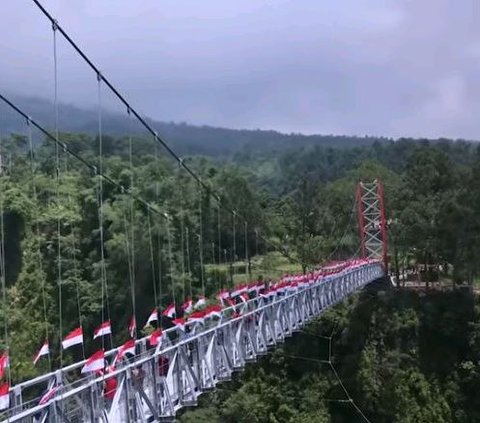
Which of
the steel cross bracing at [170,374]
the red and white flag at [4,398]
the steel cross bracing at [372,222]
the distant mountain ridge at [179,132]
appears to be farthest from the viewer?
the steel cross bracing at [372,222]

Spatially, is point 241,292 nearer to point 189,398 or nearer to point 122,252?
point 189,398

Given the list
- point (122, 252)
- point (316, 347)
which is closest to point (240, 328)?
point (316, 347)

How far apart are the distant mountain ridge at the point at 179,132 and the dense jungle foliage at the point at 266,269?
181 centimetres

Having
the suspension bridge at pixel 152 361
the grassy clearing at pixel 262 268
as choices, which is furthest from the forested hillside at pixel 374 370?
the suspension bridge at pixel 152 361

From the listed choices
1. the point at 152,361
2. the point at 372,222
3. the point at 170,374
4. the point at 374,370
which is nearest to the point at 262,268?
the point at 372,222

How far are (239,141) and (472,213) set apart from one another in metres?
68.5

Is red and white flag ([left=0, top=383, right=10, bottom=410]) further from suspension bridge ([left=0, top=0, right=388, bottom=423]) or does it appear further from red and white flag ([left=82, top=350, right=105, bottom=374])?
red and white flag ([left=82, top=350, right=105, bottom=374])

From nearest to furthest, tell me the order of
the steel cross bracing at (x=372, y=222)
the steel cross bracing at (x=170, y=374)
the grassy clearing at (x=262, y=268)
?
1. the steel cross bracing at (x=170, y=374)
2. the grassy clearing at (x=262, y=268)
3. the steel cross bracing at (x=372, y=222)

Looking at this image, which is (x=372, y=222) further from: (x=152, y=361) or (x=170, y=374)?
(x=152, y=361)

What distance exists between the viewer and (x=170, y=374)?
8.62 meters

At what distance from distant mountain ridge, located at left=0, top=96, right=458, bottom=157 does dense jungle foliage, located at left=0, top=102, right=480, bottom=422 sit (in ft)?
5.93

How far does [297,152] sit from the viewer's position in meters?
107

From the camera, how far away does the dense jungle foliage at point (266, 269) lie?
2636cm

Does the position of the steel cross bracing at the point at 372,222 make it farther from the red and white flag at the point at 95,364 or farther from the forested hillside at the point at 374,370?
the red and white flag at the point at 95,364
